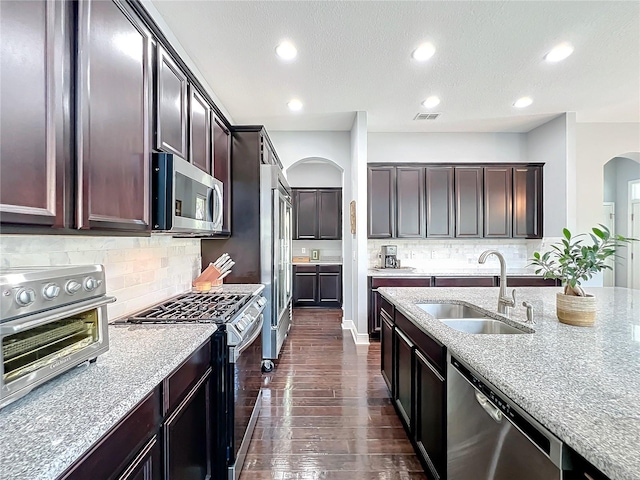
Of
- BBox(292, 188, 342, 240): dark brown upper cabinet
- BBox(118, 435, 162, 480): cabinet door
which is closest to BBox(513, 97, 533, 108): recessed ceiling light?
BBox(292, 188, 342, 240): dark brown upper cabinet

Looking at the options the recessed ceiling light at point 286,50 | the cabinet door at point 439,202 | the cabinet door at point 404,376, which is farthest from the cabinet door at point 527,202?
the recessed ceiling light at point 286,50

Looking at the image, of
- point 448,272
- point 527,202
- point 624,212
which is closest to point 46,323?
point 448,272

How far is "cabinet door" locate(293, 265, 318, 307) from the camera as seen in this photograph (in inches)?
239

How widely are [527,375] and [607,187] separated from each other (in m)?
7.11

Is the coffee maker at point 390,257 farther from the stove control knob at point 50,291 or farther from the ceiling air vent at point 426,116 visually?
the stove control knob at point 50,291

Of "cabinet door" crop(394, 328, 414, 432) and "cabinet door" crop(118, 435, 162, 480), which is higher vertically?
"cabinet door" crop(118, 435, 162, 480)

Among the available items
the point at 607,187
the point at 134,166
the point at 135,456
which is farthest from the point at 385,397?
the point at 607,187

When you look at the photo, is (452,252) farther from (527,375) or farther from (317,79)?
(527,375)

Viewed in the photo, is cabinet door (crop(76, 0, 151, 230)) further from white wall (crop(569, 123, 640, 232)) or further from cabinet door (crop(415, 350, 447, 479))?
white wall (crop(569, 123, 640, 232))

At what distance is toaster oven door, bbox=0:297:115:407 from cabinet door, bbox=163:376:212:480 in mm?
394

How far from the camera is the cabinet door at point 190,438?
3.72 ft

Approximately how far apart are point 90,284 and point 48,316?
0.19 metres

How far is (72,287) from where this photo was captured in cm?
94

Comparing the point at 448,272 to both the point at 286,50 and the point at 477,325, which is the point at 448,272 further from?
the point at 286,50
